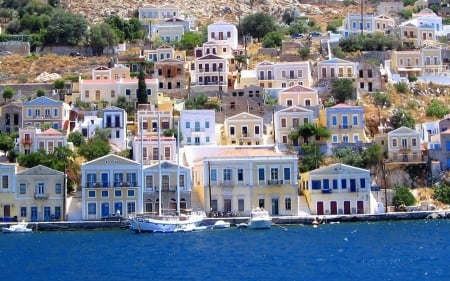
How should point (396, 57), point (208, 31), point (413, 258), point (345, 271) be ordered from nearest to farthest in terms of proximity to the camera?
point (345, 271)
point (413, 258)
point (396, 57)
point (208, 31)

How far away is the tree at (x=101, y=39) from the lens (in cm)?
10369

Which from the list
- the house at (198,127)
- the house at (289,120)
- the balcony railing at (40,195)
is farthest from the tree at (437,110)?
the balcony railing at (40,195)

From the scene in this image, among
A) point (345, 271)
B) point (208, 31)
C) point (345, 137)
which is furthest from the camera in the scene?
point (208, 31)

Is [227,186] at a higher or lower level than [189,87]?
lower

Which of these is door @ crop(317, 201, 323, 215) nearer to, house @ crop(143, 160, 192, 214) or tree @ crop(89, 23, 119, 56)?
house @ crop(143, 160, 192, 214)

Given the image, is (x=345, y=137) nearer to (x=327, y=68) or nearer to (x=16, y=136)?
(x=327, y=68)

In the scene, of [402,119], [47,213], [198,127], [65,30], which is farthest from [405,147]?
[65,30]

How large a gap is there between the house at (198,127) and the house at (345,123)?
7.56m

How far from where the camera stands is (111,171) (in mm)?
72875

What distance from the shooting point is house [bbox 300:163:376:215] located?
73.9 meters

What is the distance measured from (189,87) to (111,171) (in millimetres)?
20325

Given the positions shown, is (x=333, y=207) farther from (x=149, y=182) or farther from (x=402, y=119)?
(x=402, y=119)

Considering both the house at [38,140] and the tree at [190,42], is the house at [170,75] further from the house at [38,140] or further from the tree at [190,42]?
the house at [38,140]

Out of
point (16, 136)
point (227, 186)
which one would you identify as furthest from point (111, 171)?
point (16, 136)
